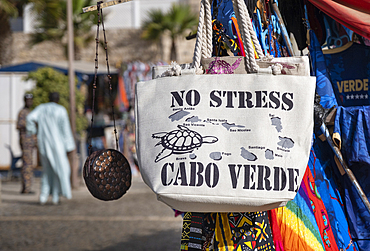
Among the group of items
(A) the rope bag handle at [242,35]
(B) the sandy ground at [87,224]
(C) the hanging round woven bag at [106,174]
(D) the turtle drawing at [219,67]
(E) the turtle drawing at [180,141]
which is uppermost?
(A) the rope bag handle at [242,35]

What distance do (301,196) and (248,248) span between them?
0.34 metres

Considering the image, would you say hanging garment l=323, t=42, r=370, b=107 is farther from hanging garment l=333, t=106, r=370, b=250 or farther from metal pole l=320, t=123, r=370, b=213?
metal pole l=320, t=123, r=370, b=213

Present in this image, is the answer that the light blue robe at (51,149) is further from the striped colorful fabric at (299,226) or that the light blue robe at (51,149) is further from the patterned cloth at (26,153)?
the striped colorful fabric at (299,226)

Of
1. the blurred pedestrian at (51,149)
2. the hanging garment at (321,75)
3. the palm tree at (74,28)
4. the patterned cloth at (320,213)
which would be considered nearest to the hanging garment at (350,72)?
the hanging garment at (321,75)

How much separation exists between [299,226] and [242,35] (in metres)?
0.76

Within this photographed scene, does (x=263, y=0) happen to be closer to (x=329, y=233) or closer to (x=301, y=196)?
(x=301, y=196)

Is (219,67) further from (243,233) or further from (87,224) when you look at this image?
(87,224)

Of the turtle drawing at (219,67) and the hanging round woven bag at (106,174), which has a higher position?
the turtle drawing at (219,67)

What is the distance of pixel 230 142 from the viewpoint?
3.98ft

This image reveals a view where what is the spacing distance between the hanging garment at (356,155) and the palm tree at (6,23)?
11.5 metres

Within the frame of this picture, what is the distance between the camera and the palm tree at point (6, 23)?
1140 cm

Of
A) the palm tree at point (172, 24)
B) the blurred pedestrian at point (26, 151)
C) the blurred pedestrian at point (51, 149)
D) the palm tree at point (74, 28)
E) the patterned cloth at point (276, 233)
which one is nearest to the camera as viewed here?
the patterned cloth at point (276, 233)

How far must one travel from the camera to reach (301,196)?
1597mm

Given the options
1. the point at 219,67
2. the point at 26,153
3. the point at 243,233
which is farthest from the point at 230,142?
the point at 26,153
